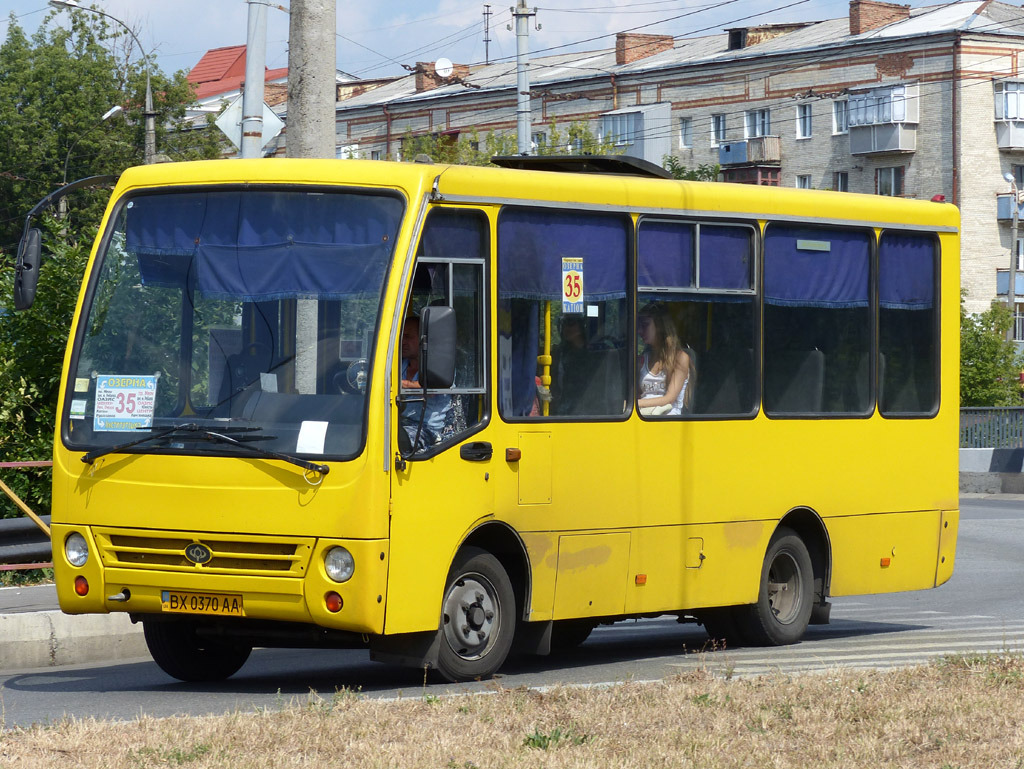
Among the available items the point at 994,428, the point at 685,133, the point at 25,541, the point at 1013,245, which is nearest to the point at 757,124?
the point at 685,133

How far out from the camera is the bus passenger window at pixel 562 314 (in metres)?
9.88

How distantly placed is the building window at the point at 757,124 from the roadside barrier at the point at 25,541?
6165cm

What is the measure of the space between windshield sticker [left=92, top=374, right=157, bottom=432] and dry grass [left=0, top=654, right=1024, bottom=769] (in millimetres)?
1882

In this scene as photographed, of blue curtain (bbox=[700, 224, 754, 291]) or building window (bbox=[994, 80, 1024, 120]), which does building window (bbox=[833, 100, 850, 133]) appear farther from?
blue curtain (bbox=[700, 224, 754, 291])

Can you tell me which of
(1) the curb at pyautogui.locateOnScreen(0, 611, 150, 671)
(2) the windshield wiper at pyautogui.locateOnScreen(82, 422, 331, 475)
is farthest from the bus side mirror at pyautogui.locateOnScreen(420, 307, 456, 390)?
(1) the curb at pyautogui.locateOnScreen(0, 611, 150, 671)

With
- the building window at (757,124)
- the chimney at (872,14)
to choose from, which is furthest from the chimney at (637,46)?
the chimney at (872,14)

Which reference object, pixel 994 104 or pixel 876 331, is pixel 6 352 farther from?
pixel 994 104

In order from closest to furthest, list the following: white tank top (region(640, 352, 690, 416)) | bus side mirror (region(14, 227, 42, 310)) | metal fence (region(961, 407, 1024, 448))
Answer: bus side mirror (region(14, 227, 42, 310))
white tank top (region(640, 352, 690, 416))
metal fence (region(961, 407, 1024, 448))

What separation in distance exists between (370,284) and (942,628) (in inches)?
242

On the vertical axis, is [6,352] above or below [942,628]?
above

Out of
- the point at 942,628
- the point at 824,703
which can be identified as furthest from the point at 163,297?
the point at 942,628

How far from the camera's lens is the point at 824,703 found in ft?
26.0

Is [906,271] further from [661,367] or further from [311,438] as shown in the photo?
[311,438]

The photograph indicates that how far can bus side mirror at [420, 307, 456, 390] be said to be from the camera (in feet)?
29.1
